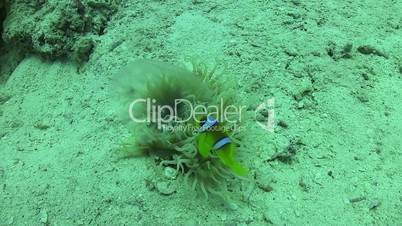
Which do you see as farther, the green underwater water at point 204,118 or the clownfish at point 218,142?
the green underwater water at point 204,118

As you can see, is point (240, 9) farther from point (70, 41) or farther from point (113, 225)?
point (113, 225)

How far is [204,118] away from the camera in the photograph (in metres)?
2.08

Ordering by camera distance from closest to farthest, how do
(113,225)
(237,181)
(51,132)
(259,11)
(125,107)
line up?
(113,225) < (237,181) < (125,107) < (51,132) < (259,11)

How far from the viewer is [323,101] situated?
2.50 meters

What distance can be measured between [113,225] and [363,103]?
1.72 meters

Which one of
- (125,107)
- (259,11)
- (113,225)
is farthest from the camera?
(259,11)

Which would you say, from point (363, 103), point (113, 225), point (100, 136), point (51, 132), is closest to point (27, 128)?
point (51, 132)

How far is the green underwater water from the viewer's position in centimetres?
207

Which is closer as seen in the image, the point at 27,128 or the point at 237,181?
the point at 237,181

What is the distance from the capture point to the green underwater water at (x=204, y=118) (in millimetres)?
2066

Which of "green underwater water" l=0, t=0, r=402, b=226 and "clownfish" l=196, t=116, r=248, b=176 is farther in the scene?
"green underwater water" l=0, t=0, r=402, b=226

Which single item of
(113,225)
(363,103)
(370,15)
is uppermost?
(370,15)

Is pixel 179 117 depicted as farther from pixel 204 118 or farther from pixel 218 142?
pixel 218 142

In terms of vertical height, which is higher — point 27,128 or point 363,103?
→ point 363,103
